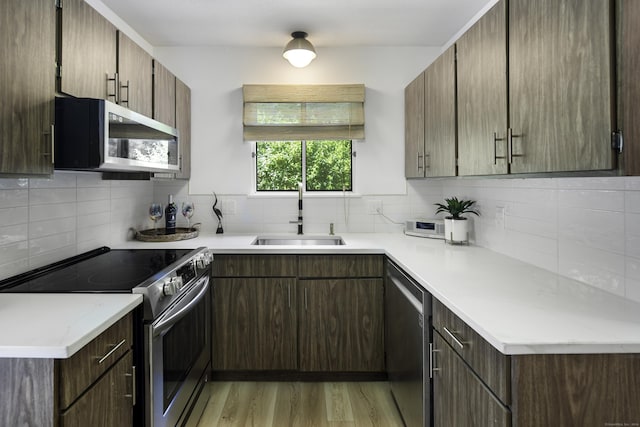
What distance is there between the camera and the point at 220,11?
2572mm

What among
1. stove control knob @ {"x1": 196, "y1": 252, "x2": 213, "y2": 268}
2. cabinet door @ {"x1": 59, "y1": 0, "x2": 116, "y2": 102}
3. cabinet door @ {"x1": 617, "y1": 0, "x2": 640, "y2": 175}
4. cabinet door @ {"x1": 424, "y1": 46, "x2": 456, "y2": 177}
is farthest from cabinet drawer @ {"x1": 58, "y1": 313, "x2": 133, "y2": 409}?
cabinet door @ {"x1": 424, "y1": 46, "x2": 456, "y2": 177}

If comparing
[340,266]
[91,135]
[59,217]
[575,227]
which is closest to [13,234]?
[59,217]

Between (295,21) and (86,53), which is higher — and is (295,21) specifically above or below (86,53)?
above

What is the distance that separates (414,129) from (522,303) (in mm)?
1845

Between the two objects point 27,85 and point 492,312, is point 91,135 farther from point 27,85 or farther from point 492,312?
point 492,312

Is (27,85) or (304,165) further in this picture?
(304,165)

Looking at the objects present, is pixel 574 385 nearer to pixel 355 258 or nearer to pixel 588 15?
pixel 588 15

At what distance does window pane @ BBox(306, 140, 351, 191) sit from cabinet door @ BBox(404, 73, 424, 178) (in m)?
0.48

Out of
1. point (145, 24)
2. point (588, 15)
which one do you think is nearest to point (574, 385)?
point (588, 15)

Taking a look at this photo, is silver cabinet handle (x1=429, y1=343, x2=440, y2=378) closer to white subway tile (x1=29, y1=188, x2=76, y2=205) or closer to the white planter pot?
the white planter pot

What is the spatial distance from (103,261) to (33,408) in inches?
45.6

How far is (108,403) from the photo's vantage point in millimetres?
1352

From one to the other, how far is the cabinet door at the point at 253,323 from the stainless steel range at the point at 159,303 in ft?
0.50

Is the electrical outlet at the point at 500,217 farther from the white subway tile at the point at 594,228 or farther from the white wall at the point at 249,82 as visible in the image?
the white wall at the point at 249,82
